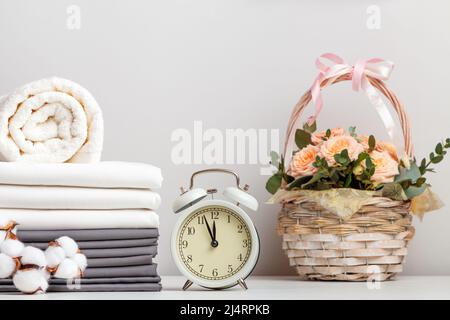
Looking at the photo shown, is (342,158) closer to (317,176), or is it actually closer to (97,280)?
(317,176)

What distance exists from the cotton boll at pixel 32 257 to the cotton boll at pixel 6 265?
0.02 metres

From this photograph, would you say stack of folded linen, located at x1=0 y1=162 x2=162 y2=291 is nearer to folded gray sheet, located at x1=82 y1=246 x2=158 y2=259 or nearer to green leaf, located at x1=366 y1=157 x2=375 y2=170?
folded gray sheet, located at x1=82 y1=246 x2=158 y2=259

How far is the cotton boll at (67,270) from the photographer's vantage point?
120 cm

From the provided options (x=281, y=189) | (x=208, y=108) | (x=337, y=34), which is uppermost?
(x=337, y=34)

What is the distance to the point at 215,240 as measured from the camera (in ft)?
4.34

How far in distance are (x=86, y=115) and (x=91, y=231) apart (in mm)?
204

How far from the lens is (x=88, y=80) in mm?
1713

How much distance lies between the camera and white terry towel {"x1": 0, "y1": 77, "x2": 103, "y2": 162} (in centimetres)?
126

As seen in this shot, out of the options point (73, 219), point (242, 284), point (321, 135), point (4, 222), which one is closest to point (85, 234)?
point (73, 219)
